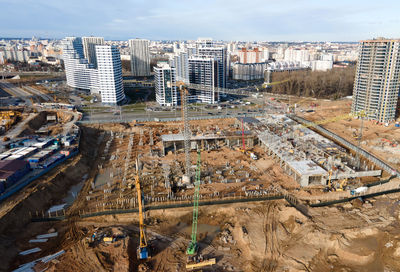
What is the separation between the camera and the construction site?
75.8 ft

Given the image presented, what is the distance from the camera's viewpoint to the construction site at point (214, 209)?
23.1 metres

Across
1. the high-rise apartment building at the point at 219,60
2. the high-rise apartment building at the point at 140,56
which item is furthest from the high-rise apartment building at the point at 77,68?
the high-rise apartment building at the point at 219,60

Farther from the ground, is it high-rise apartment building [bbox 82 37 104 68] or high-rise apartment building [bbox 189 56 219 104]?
high-rise apartment building [bbox 82 37 104 68]

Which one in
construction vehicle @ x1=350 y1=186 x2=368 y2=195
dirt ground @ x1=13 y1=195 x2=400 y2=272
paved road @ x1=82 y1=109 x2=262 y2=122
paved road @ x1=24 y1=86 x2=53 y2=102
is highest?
paved road @ x1=24 y1=86 x2=53 y2=102

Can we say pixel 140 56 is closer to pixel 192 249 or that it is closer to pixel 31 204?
pixel 31 204

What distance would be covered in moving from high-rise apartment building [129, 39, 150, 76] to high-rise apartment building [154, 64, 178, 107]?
53.9 m

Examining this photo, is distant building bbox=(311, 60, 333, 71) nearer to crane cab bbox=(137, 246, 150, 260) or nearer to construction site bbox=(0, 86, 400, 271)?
construction site bbox=(0, 86, 400, 271)

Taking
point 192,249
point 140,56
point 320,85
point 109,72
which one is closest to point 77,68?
point 109,72

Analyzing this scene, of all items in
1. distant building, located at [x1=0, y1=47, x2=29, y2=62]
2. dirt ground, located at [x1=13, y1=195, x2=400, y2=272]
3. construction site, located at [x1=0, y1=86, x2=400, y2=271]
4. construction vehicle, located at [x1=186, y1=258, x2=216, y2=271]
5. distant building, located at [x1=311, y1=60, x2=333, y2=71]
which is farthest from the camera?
distant building, located at [x1=0, y1=47, x2=29, y2=62]

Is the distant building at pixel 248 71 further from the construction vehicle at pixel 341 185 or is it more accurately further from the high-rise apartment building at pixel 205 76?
the construction vehicle at pixel 341 185

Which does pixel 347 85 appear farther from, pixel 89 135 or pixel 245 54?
pixel 89 135

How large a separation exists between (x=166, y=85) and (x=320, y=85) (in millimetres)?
46883

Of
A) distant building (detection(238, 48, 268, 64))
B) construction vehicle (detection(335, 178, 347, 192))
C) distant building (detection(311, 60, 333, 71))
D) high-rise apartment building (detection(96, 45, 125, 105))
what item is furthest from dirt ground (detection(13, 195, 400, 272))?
distant building (detection(238, 48, 268, 64))

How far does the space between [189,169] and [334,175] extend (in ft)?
57.1
